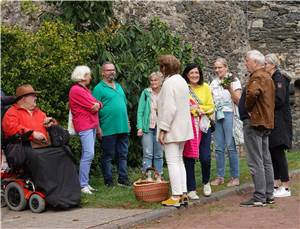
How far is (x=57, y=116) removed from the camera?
925 cm

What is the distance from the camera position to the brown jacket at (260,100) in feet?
24.2

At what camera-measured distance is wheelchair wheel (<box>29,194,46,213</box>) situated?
695 cm

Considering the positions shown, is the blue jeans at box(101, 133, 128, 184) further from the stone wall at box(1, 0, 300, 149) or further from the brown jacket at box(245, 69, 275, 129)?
the stone wall at box(1, 0, 300, 149)

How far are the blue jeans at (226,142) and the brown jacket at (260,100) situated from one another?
54.1 inches

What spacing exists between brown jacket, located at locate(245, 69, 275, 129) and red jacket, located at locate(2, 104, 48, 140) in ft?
8.41

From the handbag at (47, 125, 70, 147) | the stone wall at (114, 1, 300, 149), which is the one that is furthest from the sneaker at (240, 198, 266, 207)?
the stone wall at (114, 1, 300, 149)

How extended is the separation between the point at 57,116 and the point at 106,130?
109 cm

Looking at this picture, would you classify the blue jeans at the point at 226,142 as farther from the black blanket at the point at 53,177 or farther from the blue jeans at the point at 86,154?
the black blanket at the point at 53,177

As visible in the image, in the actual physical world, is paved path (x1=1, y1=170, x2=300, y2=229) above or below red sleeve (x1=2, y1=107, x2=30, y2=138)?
below

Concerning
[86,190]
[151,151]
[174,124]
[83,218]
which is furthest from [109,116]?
[83,218]

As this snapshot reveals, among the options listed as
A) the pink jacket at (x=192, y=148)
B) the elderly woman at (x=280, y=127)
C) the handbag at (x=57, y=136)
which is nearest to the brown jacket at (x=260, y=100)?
the elderly woman at (x=280, y=127)

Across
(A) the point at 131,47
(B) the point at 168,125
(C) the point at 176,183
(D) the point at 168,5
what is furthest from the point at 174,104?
(D) the point at 168,5

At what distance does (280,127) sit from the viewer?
8.08 metres

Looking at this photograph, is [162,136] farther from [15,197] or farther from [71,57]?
[71,57]
